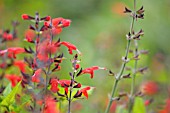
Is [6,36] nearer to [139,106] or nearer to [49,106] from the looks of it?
[49,106]

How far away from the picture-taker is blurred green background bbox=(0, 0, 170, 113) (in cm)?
575

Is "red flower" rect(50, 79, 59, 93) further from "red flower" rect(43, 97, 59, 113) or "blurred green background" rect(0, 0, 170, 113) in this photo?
"blurred green background" rect(0, 0, 170, 113)

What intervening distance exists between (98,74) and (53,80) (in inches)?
127

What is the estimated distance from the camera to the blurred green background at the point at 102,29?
18.9 ft

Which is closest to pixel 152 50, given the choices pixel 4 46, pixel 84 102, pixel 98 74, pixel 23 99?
pixel 98 74

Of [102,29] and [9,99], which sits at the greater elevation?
[9,99]

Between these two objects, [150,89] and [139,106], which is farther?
[150,89]

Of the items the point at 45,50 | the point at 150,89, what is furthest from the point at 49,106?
the point at 150,89

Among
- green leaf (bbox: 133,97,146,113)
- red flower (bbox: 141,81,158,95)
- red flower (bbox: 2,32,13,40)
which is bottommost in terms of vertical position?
red flower (bbox: 141,81,158,95)

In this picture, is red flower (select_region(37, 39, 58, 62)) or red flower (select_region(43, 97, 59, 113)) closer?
red flower (select_region(37, 39, 58, 62))

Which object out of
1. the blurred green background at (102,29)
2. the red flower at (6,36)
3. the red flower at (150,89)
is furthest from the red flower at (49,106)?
the blurred green background at (102,29)

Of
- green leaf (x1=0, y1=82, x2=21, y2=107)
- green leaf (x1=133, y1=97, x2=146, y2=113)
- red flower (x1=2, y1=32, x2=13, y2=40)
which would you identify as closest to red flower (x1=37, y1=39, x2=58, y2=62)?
green leaf (x1=0, y1=82, x2=21, y2=107)

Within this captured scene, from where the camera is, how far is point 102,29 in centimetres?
861

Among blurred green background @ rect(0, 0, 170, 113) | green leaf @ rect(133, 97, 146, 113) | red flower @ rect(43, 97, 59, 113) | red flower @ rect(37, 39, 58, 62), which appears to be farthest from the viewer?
Result: blurred green background @ rect(0, 0, 170, 113)
